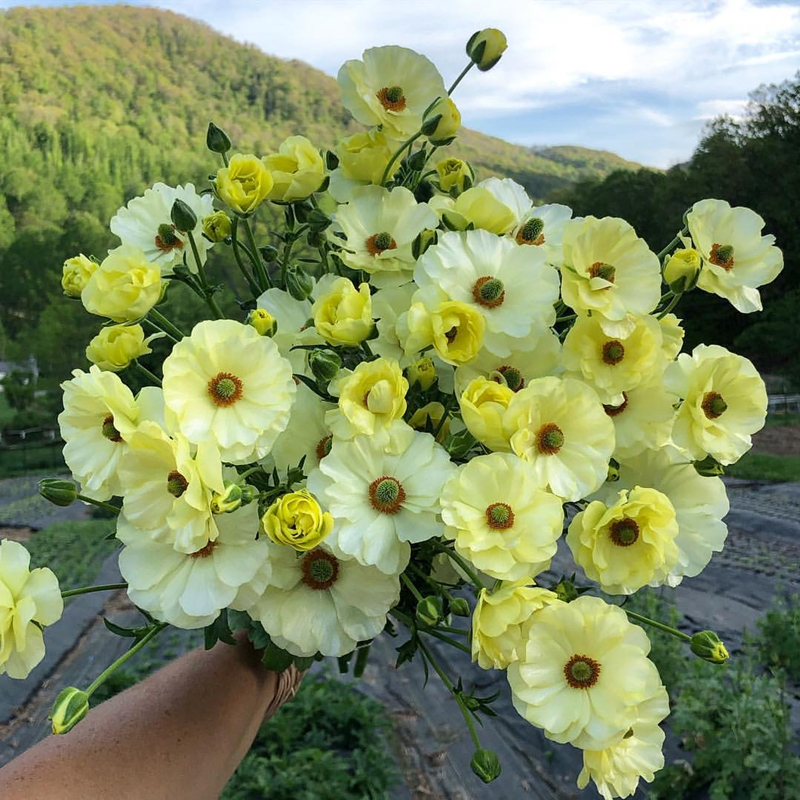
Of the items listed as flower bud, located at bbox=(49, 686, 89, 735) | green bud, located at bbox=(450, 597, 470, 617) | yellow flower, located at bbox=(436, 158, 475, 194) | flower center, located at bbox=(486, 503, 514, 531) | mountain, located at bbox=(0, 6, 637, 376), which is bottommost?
mountain, located at bbox=(0, 6, 637, 376)

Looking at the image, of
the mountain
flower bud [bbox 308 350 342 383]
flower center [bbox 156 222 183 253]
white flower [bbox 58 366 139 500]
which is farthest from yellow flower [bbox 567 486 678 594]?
the mountain

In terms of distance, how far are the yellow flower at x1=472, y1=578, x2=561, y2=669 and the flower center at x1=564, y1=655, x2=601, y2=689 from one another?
0.04 m

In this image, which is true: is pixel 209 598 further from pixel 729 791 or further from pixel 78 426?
pixel 729 791

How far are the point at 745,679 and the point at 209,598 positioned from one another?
233cm

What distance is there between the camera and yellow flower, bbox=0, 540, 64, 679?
1.71 feet

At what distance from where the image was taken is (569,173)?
50.2 metres

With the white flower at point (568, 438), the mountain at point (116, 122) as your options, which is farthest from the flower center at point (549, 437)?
the mountain at point (116, 122)

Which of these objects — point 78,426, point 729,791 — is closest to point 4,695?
point 729,791

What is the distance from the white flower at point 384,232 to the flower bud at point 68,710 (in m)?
0.40

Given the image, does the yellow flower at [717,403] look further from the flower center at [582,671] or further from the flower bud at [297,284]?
the flower bud at [297,284]

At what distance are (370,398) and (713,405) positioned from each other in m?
0.28

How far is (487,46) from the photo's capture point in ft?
A: 2.28

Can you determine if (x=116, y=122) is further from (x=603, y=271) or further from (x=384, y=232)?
(x=603, y=271)

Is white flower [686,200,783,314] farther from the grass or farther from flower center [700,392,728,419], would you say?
the grass
